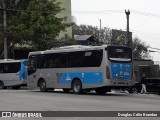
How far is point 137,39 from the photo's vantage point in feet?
317

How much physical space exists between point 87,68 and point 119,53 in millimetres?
2306

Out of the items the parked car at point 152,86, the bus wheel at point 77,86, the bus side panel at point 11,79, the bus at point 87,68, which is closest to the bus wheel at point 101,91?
the bus at point 87,68

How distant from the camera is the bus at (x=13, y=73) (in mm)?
40112

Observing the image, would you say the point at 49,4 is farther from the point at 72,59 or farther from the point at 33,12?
the point at 72,59

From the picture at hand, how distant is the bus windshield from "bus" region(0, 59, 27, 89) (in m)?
14.8

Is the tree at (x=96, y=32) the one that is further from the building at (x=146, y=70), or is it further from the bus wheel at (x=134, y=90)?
the bus wheel at (x=134, y=90)

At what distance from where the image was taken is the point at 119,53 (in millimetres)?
27297

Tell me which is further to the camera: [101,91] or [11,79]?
[11,79]

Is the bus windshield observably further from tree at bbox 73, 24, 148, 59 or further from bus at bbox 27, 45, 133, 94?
→ tree at bbox 73, 24, 148, 59

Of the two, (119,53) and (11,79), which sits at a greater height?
(119,53)

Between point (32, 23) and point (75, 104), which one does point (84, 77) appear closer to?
point (75, 104)

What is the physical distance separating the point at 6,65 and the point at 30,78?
9061mm

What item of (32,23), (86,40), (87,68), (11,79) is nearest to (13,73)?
(11,79)

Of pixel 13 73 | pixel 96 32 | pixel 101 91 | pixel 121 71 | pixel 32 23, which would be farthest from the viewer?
pixel 96 32
